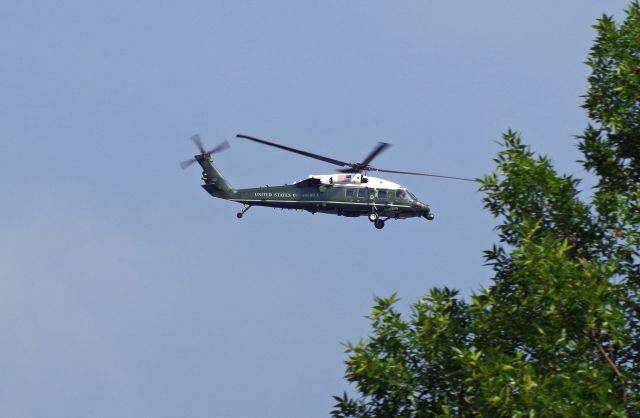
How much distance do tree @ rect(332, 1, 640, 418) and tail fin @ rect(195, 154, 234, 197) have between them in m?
A: 39.1

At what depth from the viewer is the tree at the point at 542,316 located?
2306 cm

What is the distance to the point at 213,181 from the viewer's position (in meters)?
66.5

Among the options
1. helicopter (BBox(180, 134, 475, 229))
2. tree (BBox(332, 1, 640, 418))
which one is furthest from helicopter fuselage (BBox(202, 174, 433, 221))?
tree (BBox(332, 1, 640, 418))

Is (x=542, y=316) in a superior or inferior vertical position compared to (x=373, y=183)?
inferior

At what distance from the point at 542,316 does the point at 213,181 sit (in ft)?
143

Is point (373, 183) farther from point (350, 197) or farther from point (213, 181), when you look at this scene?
point (213, 181)

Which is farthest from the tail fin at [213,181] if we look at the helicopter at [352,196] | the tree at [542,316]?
the tree at [542,316]

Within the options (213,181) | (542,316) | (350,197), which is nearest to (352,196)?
(350,197)

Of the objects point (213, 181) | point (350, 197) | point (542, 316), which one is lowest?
point (542, 316)

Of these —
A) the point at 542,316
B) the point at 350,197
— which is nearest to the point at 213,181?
the point at 350,197

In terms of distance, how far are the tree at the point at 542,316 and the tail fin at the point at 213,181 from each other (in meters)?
39.1

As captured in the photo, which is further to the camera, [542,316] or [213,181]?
[213,181]

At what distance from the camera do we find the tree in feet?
75.7

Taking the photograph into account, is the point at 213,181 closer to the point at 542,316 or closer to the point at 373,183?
the point at 373,183
